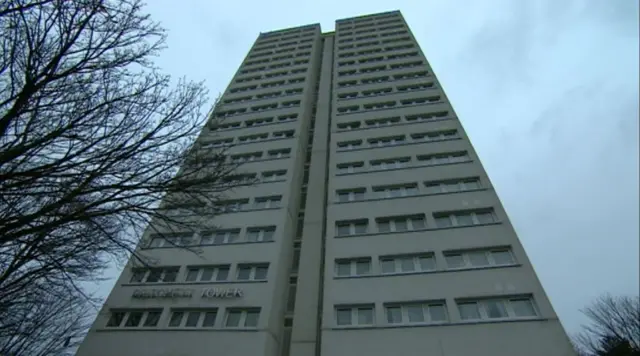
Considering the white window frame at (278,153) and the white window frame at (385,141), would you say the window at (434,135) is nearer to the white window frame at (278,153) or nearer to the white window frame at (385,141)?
the white window frame at (385,141)

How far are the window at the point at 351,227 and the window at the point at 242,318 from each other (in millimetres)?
6290

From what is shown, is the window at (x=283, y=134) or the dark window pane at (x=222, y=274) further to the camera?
the window at (x=283, y=134)

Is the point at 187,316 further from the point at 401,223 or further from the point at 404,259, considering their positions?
the point at 401,223

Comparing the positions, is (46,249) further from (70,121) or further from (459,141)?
(459,141)

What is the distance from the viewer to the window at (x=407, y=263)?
1818 centimetres

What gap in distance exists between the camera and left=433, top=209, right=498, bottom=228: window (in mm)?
20094

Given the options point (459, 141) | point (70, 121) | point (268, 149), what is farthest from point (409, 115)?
point (70, 121)

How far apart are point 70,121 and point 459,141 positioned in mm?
23344

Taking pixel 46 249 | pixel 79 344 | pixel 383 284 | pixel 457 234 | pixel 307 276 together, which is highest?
pixel 457 234

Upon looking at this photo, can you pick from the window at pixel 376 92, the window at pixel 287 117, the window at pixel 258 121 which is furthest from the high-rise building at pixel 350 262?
the window at pixel 376 92

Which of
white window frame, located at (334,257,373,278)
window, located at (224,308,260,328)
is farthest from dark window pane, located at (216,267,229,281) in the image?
white window frame, located at (334,257,373,278)

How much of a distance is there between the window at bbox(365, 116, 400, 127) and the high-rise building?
120 mm

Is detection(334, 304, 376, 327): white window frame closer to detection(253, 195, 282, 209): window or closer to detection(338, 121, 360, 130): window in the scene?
detection(253, 195, 282, 209): window

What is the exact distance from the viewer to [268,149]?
28781 millimetres
